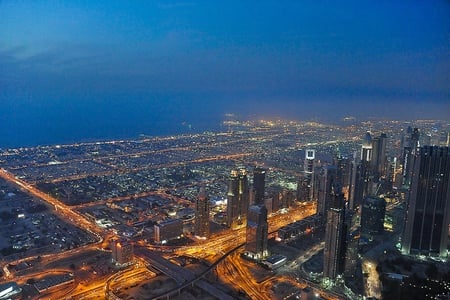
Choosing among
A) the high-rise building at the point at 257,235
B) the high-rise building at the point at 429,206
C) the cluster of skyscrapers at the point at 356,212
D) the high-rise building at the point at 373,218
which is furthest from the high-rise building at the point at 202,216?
the high-rise building at the point at 429,206

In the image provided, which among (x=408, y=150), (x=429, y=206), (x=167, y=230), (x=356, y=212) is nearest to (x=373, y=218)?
(x=429, y=206)

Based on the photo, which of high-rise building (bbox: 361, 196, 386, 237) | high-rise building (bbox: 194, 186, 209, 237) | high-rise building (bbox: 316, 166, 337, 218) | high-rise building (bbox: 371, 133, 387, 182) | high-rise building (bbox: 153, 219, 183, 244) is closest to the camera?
high-rise building (bbox: 153, 219, 183, 244)

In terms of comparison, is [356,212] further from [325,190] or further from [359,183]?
[325,190]

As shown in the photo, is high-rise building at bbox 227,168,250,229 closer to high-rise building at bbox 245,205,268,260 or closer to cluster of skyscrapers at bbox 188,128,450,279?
cluster of skyscrapers at bbox 188,128,450,279

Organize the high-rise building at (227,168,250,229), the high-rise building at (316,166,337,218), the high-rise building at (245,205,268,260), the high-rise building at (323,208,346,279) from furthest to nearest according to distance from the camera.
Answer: the high-rise building at (316,166,337,218) < the high-rise building at (227,168,250,229) < the high-rise building at (245,205,268,260) < the high-rise building at (323,208,346,279)

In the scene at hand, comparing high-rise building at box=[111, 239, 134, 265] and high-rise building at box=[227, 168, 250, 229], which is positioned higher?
high-rise building at box=[227, 168, 250, 229]

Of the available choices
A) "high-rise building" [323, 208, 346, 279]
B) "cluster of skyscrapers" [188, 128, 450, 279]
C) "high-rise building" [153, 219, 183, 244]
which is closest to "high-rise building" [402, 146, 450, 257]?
"cluster of skyscrapers" [188, 128, 450, 279]

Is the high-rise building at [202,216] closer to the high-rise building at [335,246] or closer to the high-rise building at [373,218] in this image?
the high-rise building at [335,246]
